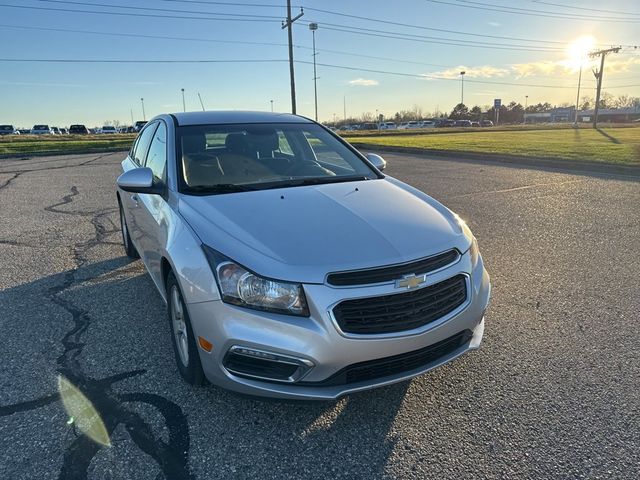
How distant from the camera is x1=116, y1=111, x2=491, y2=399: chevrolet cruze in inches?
89.9

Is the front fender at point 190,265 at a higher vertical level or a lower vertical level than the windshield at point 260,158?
lower

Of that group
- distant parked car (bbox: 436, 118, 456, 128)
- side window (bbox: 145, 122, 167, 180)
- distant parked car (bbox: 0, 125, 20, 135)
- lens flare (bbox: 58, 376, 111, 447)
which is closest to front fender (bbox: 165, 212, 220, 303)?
lens flare (bbox: 58, 376, 111, 447)

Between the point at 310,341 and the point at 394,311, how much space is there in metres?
0.45

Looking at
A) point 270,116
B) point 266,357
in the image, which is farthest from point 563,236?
point 266,357

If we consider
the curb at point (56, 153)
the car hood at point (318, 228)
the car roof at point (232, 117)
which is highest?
the car roof at point (232, 117)

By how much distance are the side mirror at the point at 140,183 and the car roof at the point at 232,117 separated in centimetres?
83

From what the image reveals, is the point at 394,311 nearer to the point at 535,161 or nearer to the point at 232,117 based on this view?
the point at 232,117

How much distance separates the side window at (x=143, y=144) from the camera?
15.6 ft

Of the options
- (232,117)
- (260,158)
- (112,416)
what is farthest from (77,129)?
(112,416)

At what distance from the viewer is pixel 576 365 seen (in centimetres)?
311

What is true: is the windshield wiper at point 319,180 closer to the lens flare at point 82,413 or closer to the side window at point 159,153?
the side window at point 159,153

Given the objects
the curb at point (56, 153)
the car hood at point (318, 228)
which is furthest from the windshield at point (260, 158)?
the curb at point (56, 153)

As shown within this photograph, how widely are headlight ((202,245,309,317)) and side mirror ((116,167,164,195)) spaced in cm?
124

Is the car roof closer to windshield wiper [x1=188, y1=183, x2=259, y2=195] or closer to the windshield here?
the windshield
